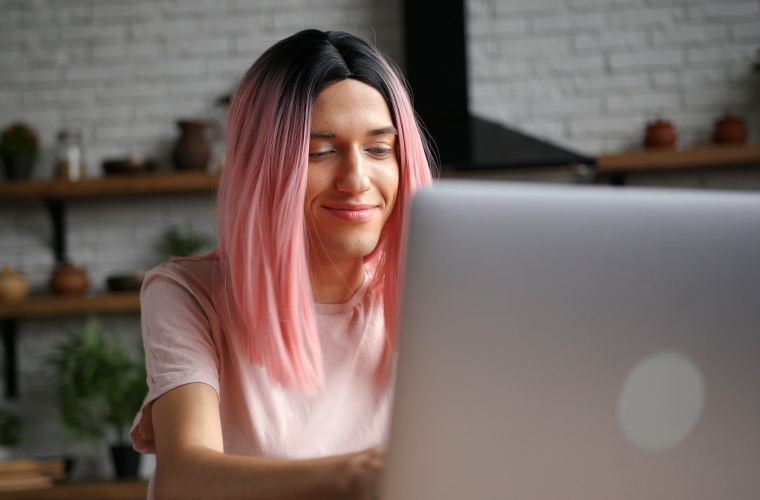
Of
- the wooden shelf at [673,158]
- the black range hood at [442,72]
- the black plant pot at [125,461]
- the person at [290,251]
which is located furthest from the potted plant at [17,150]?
the person at [290,251]

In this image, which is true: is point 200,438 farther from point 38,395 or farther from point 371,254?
point 38,395

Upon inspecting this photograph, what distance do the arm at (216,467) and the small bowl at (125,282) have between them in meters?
2.41

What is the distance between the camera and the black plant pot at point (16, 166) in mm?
3416

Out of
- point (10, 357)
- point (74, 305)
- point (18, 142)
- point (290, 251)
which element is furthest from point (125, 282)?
point (290, 251)

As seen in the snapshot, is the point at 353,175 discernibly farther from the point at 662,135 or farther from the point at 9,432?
the point at 9,432

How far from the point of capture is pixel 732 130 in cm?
320

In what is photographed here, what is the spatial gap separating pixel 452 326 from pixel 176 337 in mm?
631

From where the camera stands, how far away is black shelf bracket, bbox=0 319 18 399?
3.46 metres

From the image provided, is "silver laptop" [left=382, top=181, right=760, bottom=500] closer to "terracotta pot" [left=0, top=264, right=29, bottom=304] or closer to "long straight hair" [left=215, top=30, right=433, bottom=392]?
"long straight hair" [left=215, top=30, right=433, bottom=392]

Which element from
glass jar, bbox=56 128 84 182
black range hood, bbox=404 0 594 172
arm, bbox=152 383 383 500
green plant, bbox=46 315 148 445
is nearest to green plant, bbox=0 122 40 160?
glass jar, bbox=56 128 84 182

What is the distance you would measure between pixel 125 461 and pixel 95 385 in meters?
0.32

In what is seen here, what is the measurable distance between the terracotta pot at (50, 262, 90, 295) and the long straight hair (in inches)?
96.2

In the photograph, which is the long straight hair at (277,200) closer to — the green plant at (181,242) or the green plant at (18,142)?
the green plant at (181,242)

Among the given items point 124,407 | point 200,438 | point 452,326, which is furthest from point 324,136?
point 124,407
